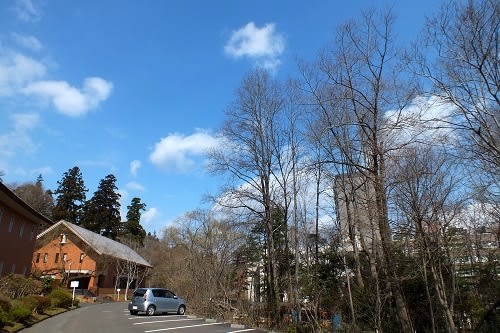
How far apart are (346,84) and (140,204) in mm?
72006

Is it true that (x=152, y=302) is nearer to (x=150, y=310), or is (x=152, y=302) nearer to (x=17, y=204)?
(x=150, y=310)

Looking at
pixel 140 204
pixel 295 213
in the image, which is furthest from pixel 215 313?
pixel 140 204

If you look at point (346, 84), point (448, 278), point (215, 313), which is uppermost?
point (346, 84)

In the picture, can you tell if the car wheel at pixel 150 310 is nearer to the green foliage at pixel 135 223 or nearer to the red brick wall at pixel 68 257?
the red brick wall at pixel 68 257

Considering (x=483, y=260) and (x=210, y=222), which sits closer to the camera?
(x=483, y=260)

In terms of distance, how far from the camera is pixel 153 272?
6222 cm

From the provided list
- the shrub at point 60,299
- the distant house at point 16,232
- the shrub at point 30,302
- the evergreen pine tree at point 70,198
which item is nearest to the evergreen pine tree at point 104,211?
the evergreen pine tree at point 70,198

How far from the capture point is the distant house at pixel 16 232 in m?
27.0

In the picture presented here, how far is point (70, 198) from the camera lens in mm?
69625

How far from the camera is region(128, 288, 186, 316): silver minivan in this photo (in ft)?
83.7

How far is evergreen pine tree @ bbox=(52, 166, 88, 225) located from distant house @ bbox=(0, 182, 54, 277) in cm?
3462

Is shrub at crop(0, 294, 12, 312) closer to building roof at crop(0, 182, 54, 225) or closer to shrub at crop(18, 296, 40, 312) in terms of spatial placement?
shrub at crop(18, 296, 40, 312)

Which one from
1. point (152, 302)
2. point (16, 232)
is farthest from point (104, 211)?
point (152, 302)

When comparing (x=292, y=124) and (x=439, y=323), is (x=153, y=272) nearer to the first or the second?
(x=292, y=124)
